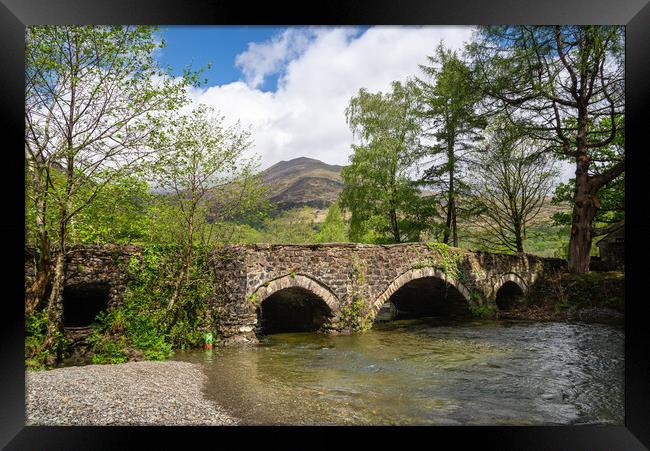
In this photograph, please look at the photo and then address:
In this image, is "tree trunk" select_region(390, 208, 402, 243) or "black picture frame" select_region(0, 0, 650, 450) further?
"tree trunk" select_region(390, 208, 402, 243)

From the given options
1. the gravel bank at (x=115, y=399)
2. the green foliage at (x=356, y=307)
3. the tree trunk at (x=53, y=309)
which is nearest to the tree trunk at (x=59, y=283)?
the tree trunk at (x=53, y=309)

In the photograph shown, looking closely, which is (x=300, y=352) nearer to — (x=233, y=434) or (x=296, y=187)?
(x=233, y=434)

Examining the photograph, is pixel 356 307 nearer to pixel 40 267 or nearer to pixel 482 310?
pixel 482 310

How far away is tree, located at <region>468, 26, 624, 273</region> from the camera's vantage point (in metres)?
8.49

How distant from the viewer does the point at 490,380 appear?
6.54m

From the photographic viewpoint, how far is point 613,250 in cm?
1617

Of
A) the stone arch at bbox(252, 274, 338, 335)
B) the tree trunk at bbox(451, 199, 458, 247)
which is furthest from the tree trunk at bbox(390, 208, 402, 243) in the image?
the stone arch at bbox(252, 274, 338, 335)

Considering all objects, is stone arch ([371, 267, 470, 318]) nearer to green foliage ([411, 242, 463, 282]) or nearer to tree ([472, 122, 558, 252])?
green foliage ([411, 242, 463, 282])

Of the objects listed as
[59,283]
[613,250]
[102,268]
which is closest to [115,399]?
[59,283]

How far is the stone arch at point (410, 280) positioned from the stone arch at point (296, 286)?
1.33 meters

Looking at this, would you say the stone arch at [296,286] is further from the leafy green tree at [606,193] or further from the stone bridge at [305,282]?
the leafy green tree at [606,193]

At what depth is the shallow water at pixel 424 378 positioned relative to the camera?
16.7 feet

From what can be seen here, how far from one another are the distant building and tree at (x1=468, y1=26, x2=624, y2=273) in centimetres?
324
